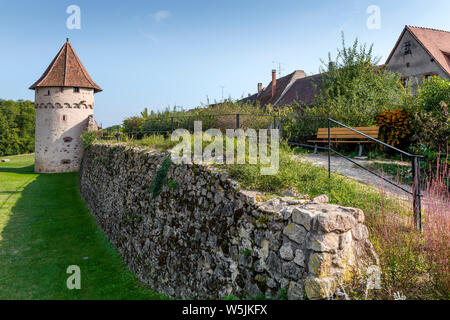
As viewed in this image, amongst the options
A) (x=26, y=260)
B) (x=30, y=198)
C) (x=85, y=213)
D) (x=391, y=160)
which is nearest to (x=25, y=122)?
(x=30, y=198)

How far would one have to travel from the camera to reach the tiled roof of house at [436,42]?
72.0 ft

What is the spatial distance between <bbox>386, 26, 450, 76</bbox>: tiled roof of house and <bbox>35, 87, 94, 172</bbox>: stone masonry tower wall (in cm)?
2821

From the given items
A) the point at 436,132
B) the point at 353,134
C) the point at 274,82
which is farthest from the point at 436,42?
the point at 436,132

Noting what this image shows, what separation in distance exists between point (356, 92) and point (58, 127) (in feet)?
76.7

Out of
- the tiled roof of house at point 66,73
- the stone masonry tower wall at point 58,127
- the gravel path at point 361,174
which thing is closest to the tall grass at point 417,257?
the gravel path at point 361,174

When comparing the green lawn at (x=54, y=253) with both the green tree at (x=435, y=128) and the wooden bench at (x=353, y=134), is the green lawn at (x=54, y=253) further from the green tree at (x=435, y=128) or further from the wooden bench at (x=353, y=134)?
the wooden bench at (x=353, y=134)

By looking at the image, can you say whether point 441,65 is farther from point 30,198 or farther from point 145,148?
point 30,198

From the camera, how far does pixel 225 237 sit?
4.87m

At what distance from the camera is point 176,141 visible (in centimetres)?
844

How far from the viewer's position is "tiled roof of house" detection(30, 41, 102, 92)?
80.3 ft

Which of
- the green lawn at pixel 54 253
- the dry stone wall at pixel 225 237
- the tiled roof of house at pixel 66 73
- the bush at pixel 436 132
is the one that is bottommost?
the green lawn at pixel 54 253

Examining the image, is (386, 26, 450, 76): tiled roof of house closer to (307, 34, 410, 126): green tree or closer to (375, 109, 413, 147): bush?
(307, 34, 410, 126): green tree

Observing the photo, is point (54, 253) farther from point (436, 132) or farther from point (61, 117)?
point (61, 117)

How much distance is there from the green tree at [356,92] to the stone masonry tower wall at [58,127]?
20.2m
